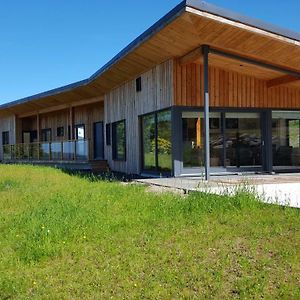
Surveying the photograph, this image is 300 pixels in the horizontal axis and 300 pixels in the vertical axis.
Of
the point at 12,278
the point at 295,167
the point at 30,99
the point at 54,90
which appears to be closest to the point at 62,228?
the point at 12,278

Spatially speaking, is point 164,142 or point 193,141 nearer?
point 193,141

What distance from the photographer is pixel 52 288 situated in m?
3.65

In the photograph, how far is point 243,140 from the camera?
13.0 meters

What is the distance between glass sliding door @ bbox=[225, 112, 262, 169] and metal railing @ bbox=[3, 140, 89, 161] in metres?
7.81

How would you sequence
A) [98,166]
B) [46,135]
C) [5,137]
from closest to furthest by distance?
[98,166] → [46,135] → [5,137]

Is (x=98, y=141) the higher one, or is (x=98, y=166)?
(x=98, y=141)

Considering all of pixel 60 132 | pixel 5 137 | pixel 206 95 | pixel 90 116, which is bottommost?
pixel 5 137

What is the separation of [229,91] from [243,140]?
1632mm

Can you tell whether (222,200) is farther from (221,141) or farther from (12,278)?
(221,141)

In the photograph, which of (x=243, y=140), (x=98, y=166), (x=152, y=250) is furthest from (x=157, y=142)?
(x=152, y=250)

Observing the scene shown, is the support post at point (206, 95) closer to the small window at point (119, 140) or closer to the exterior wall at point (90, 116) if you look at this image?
the small window at point (119, 140)

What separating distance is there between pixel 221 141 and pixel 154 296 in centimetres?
961

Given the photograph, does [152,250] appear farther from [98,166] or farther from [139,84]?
[98,166]

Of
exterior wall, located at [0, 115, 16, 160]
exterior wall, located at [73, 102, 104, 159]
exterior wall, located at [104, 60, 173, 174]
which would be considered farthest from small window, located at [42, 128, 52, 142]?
exterior wall, located at [104, 60, 173, 174]
